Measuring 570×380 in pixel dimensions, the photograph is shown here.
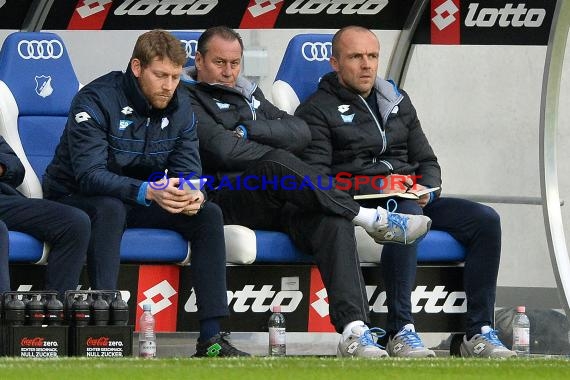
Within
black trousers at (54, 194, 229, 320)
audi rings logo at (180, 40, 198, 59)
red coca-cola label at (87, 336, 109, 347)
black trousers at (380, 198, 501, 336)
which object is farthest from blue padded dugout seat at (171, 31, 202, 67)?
red coca-cola label at (87, 336, 109, 347)

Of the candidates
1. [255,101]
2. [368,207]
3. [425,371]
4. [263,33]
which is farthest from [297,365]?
[263,33]

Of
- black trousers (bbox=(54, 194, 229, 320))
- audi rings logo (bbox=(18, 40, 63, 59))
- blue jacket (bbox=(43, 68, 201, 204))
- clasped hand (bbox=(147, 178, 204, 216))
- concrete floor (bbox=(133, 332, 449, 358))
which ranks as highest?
audi rings logo (bbox=(18, 40, 63, 59))

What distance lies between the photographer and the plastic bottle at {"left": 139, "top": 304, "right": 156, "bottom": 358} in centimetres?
642

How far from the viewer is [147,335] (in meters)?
6.50

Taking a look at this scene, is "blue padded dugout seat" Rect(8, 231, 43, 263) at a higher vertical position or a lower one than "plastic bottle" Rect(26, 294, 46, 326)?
higher

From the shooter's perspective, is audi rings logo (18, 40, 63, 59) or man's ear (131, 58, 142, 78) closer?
man's ear (131, 58, 142, 78)

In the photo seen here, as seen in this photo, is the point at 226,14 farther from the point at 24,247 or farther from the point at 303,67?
the point at 24,247

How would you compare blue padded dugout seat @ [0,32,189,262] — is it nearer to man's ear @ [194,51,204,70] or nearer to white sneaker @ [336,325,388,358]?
man's ear @ [194,51,204,70]

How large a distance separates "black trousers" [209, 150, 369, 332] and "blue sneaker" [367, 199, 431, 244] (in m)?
0.14

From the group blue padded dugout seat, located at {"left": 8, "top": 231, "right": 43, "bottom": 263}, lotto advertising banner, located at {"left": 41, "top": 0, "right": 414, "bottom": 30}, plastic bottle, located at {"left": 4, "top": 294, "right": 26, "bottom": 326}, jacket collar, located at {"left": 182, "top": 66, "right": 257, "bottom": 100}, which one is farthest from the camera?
lotto advertising banner, located at {"left": 41, "top": 0, "right": 414, "bottom": 30}

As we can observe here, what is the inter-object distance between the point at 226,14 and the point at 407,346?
2.81m

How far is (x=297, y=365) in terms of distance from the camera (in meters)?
5.40

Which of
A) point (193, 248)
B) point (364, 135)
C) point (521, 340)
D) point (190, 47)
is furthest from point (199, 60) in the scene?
point (521, 340)

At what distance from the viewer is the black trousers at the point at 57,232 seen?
6398mm
